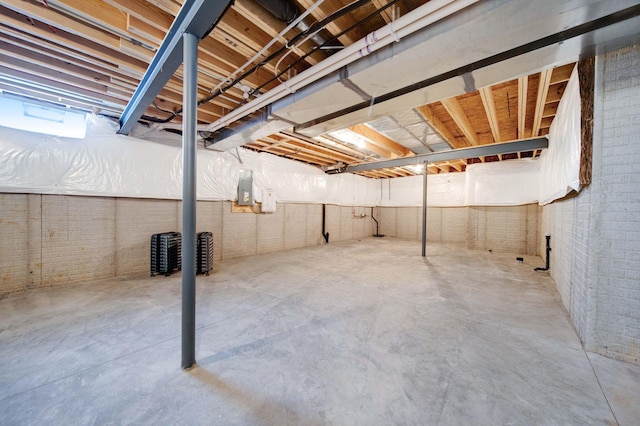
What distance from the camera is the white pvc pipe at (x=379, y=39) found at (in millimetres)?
1292

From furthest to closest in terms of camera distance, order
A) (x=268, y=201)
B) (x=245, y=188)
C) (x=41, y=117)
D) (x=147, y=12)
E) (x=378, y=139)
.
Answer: (x=268, y=201), (x=245, y=188), (x=378, y=139), (x=41, y=117), (x=147, y=12)

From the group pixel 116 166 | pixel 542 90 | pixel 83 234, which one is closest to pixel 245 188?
pixel 116 166

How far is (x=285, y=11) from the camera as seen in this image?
1.56 metres

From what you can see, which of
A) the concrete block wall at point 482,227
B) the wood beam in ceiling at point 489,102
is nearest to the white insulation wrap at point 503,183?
the concrete block wall at point 482,227

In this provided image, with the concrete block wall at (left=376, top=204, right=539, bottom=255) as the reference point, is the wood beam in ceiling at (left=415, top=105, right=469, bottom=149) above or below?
above

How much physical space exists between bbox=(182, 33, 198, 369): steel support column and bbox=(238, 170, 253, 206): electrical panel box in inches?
136

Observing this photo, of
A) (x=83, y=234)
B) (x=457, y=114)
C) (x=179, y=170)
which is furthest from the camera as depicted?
(x=179, y=170)

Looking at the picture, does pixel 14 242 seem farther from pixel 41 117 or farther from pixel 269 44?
pixel 269 44

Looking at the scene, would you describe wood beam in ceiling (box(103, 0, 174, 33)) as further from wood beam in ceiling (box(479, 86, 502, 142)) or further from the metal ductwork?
wood beam in ceiling (box(479, 86, 502, 142))

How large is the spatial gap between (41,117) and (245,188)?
2.93 meters

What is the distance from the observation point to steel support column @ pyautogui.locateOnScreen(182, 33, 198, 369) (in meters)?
1.53

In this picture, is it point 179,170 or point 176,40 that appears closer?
point 176,40

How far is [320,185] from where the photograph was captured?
672 cm

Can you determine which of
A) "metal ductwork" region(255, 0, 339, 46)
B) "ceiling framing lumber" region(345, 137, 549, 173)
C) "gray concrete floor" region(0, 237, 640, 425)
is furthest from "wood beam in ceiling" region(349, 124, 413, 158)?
"gray concrete floor" region(0, 237, 640, 425)
